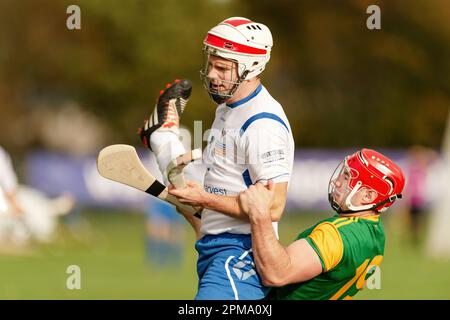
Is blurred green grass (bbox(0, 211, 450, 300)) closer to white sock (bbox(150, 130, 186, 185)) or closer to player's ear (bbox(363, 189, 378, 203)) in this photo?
white sock (bbox(150, 130, 186, 185))

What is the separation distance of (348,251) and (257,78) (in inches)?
52.4

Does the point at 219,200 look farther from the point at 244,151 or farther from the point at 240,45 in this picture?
the point at 240,45

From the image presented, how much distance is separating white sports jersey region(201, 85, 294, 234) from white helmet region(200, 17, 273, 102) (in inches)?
6.4

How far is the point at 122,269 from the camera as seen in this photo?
54.6 ft

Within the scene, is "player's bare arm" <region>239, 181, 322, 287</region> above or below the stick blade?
below

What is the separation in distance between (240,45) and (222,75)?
23 cm

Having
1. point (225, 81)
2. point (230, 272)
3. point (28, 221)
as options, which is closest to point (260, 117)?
point (225, 81)

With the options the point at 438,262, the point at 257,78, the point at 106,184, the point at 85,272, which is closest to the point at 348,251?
the point at 257,78

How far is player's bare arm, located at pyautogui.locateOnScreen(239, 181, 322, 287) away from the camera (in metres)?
5.93

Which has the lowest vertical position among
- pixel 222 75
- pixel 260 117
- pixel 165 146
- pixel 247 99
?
pixel 165 146

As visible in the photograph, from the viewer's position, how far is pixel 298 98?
3747 centimetres

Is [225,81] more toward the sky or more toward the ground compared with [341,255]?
more toward the sky

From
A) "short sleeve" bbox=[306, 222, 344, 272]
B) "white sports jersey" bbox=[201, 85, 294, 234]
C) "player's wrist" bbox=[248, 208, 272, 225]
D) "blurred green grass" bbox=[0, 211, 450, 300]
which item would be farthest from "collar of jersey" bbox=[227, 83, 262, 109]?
"blurred green grass" bbox=[0, 211, 450, 300]

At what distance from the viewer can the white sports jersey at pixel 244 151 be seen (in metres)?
6.21
